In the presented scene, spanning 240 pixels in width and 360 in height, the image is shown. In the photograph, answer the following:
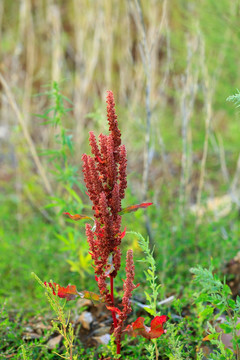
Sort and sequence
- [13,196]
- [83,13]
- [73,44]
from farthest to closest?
[73,44], [13,196], [83,13]

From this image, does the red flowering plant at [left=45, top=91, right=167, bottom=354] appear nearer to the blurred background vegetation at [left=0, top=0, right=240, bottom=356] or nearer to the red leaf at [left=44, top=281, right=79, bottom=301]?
the red leaf at [left=44, top=281, right=79, bottom=301]

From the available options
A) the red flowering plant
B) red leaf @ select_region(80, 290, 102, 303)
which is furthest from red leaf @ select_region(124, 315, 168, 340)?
red leaf @ select_region(80, 290, 102, 303)

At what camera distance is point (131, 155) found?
404 centimetres

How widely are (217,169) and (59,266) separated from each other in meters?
2.44

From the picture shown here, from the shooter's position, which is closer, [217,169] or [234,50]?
[234,50]

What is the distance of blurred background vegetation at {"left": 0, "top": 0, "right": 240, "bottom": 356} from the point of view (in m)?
2.08

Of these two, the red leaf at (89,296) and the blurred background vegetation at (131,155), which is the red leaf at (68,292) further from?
the blurred background vegetation at (131,155)

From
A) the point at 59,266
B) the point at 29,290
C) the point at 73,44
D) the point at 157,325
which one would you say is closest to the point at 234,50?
the point at 59,266

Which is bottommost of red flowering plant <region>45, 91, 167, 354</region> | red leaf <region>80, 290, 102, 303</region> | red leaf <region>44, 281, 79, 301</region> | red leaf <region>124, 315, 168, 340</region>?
red leaf <region>124, 315, 168, 340</region>

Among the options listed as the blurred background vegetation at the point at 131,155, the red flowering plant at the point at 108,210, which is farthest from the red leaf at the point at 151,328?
the blurred background vegetation at the point at 131,155

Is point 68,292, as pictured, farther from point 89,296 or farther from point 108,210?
point 108,210

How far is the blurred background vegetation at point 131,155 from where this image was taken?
2078 millimetres

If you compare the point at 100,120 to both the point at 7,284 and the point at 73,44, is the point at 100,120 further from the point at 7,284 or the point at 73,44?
the point at 73,44

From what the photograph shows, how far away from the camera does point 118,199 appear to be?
1.20 metres
